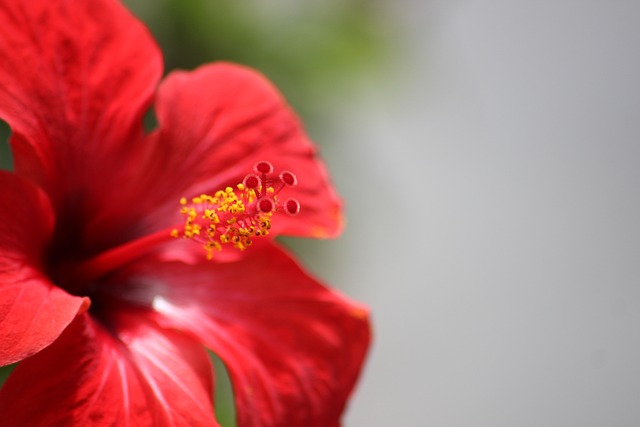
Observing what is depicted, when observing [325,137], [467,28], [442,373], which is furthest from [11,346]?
[467,28]

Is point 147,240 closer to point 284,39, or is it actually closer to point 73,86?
Answer: point 73,86

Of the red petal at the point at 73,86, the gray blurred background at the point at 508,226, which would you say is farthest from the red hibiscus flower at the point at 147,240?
the gray blurred background at the point at 508,226

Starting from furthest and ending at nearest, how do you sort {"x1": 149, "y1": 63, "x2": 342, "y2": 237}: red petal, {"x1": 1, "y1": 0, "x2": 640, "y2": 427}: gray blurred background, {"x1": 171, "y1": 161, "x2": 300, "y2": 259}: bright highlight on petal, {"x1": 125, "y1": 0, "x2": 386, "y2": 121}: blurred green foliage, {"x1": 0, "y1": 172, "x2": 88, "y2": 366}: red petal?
{"x1": 1, "y1": 0, "x2": 640, "y2": 427}: gray blurred background, {"x1": 125, "y1": 0, "x2": 386, "y2": 121}: blurred green foliage, {"x1": 149, "y1": 63, "x2": 342, "y2": 237}: red petal, {"x1": 171, "y1": 161, "x2": 300, "y2": 259}: bright highlight on petal, {"x1": 0, "y1": 172, "x2": 88, "y2": 366}: red petal

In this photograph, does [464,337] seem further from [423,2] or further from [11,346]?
[11,346]

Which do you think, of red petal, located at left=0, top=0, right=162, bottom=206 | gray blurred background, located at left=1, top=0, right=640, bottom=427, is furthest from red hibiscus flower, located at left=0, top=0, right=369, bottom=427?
gray blurred background, located at left=1, top=0, right=640, bottom=427

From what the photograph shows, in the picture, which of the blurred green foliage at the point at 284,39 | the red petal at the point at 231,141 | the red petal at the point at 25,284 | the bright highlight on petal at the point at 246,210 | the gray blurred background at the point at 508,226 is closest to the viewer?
the red petal at the point at 25,284

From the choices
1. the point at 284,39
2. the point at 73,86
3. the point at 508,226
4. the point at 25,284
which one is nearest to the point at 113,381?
the point at 25,284

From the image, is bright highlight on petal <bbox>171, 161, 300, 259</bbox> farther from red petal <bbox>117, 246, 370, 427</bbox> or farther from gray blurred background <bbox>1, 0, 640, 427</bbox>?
gray blurred background <bbox>1, 0, 640, 427</bbox>

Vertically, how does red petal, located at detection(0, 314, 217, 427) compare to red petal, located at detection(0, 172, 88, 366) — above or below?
below

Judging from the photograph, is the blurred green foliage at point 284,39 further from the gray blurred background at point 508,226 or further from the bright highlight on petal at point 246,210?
the bright highlight on petal at point 246,210
